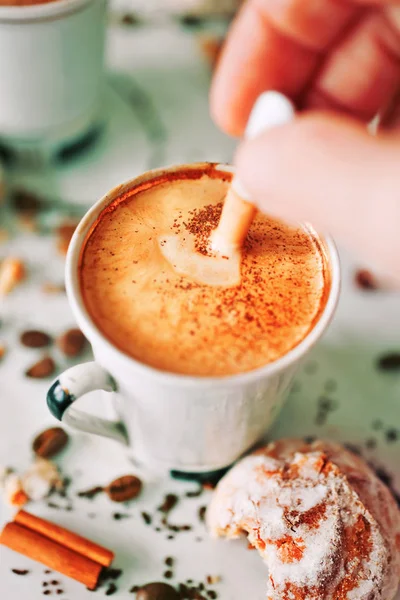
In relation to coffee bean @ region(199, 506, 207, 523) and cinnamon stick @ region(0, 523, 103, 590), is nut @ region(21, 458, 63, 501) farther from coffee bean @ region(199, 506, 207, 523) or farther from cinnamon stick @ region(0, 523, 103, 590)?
coffee bean @ region(199, 506, 207, 523)

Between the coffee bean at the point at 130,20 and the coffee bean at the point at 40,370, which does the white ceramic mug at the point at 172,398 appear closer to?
the coffee bean at the point at 40,370

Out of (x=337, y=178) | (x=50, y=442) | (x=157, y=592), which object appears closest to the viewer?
(x=337, y=178)

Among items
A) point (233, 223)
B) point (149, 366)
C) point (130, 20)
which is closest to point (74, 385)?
point (149, 366)

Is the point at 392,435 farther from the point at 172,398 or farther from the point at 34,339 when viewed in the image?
the point at 34,339

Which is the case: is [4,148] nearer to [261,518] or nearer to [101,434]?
[101,434]

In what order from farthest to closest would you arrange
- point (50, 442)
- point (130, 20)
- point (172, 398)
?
point (130, 20)
point (50, 442)
point (172, 398)

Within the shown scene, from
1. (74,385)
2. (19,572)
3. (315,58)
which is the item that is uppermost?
(315,58)

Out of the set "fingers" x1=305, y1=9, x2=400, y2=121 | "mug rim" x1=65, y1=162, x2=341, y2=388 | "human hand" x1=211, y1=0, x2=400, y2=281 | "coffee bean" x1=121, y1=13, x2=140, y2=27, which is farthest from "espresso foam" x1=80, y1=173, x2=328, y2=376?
"coffee bean" x1=121, y1=13, x2=140, y2=27
